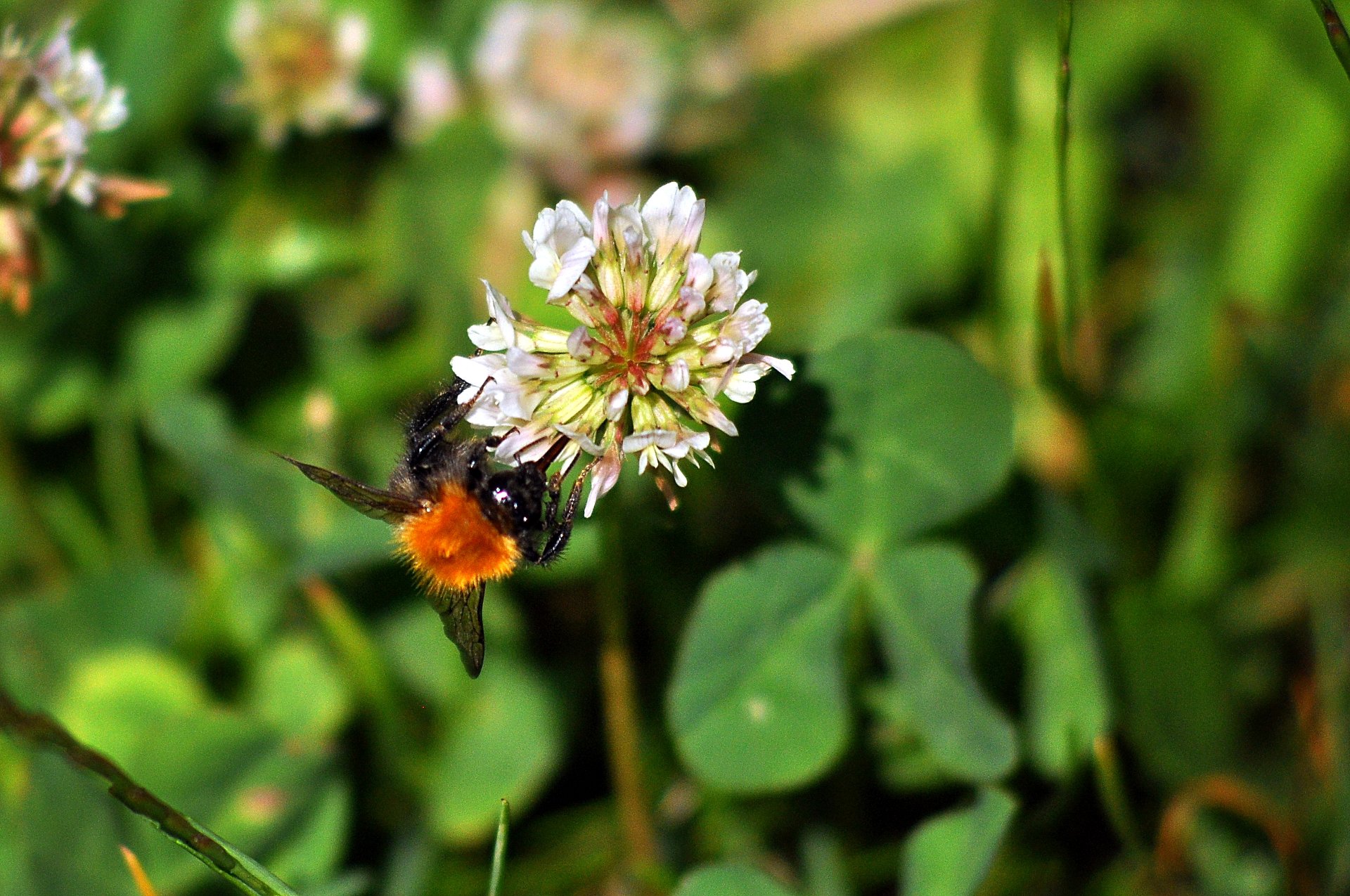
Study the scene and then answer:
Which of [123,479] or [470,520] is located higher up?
[123,479]

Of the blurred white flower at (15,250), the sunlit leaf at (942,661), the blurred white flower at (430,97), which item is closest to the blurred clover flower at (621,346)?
the sunlit leaf at (942,661)

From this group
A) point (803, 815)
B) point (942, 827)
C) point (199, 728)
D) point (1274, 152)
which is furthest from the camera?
point (1274, 152)

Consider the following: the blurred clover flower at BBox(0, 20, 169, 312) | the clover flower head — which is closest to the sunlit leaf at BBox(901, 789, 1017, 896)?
the blurred clover flower at BBox(0, 20, 169, 312)

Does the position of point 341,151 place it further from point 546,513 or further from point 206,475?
point 546,513

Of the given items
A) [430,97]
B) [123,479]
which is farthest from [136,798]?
[430,97]

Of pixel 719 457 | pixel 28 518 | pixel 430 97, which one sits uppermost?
pixel 430 97

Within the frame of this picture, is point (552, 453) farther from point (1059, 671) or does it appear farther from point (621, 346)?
point (1059, 671)

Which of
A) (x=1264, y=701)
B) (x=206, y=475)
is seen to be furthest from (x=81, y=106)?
(x=1264, y=701)
